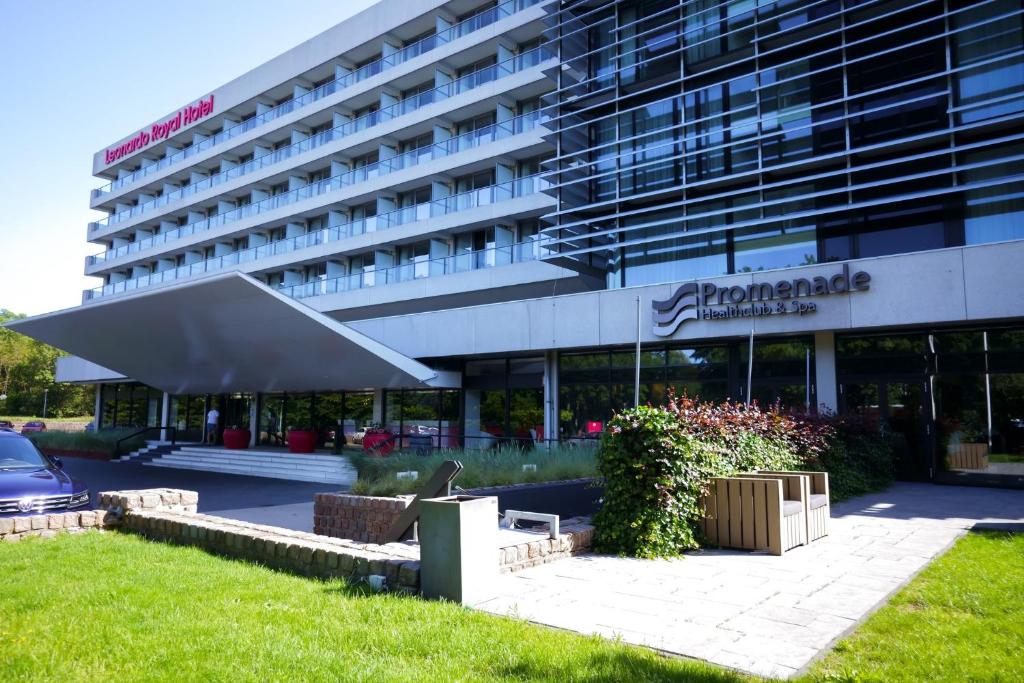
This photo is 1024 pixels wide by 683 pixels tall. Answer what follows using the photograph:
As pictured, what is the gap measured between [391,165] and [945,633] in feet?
96.7

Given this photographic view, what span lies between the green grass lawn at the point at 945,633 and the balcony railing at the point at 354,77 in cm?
2593

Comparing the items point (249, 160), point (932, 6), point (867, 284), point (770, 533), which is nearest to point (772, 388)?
point (867, 284)

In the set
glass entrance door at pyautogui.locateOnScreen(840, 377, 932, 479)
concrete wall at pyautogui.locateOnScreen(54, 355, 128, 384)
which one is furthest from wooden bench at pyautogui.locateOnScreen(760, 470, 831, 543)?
concrete wall at pyautogui.locateOnScreen(54, 355, 128, 384)

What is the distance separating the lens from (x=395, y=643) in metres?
4.64

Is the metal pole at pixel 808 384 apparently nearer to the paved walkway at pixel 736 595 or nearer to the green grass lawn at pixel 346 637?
the paved walkway at pixel 736 595

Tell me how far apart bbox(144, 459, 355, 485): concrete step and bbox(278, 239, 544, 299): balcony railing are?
5.72m

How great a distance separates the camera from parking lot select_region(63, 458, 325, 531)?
12.8 meters

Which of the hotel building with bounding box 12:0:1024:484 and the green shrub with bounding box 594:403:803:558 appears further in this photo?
the hotel building with bounding box 12:0:1024:484

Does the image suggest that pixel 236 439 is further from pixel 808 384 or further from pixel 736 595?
pixel 736 595

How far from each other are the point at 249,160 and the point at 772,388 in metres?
33.3

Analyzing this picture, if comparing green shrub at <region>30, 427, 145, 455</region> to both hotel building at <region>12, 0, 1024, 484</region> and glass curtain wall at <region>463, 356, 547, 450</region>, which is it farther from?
glass curtain wall at <region>463, 356, 547, 450</region>

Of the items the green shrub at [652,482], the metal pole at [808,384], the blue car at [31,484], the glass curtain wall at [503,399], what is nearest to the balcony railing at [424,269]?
the glass curtain wall at [503,399]

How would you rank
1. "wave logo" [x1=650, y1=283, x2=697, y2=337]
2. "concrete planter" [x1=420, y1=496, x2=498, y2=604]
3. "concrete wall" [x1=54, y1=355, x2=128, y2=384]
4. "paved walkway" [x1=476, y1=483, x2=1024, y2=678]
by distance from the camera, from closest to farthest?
"paved walkway" [x1=476, y1=483, x2=1024, y2=678] < "concrete planter" [x1=420, y1=496, x2=498, y2=604] < "wave logo" [x1=650, y1=283, x2=697, y2=337] < "concrete wall" [x1=54, y1=355, x2=128, y2=384]

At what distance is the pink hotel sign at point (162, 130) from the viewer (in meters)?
43.5
